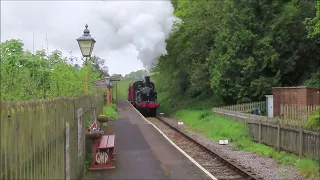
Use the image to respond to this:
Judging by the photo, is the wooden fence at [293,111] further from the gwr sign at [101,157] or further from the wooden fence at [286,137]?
the gwr sign at [101,157]

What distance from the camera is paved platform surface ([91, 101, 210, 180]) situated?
1093 centimetres

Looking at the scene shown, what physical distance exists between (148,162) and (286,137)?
576 cm

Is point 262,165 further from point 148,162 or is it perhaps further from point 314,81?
point 314,81

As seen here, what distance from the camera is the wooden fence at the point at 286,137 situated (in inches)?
523

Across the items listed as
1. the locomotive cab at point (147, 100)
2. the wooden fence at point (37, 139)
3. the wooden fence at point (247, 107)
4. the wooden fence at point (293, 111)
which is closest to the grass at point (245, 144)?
the wooden fence at point (247, 107)

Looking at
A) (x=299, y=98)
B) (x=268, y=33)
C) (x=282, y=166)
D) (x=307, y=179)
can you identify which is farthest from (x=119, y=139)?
(x=268, y=33)

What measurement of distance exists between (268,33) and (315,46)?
4.02 m

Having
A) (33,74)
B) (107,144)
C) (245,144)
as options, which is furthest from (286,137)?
(33,74)

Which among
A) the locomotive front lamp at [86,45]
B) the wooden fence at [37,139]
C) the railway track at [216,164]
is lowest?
the railway track at [216,164]

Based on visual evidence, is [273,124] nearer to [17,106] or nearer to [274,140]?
[274,140]

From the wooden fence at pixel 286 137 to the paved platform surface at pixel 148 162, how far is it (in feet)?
13.1

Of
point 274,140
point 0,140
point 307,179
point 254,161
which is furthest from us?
point 274,140

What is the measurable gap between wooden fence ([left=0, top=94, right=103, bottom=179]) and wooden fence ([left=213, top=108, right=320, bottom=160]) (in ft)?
27.2

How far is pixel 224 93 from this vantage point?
33312 millimetres
